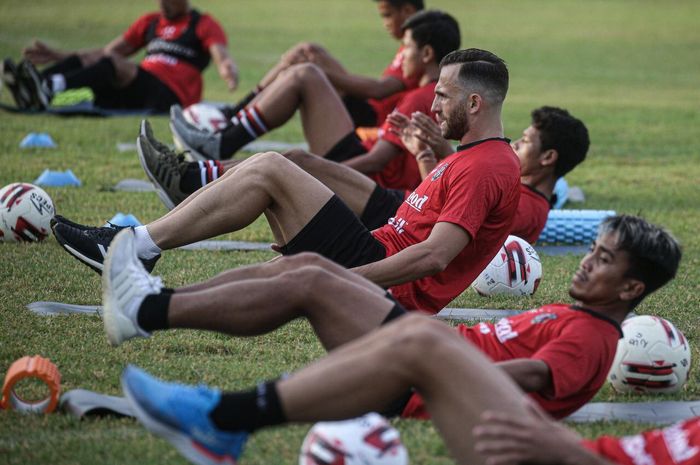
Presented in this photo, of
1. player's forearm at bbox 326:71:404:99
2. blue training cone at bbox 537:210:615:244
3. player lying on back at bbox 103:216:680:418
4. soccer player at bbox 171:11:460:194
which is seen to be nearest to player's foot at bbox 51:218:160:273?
player lying on back at bbox 103:216:680:418

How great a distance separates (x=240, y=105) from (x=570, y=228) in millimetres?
4419

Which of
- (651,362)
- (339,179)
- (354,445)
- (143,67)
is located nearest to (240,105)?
(143,67)

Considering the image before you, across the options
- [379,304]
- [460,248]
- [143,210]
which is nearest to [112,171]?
[143,210]

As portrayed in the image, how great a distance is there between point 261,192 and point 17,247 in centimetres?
284

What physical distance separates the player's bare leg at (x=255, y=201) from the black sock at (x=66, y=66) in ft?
28.6

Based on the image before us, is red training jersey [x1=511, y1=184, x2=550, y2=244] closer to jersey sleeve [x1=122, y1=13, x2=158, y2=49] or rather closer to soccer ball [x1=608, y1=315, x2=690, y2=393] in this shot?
soccer ball [x1=608, y1=315, x2=690, y2=393]

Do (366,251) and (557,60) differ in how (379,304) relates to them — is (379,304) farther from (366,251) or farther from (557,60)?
(557,60)

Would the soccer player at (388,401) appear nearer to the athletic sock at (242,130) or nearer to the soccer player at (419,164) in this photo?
the soccer player at (419,164)

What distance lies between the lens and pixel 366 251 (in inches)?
231

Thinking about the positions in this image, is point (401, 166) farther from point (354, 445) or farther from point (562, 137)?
point (354, 445)

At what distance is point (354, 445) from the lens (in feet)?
12.7

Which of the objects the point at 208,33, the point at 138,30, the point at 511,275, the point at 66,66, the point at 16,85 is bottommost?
the point at 16,85

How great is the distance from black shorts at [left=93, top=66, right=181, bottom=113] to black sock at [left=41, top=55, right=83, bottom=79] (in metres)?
0.41

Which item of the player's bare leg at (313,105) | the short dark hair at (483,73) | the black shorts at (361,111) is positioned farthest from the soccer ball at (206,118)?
the short dark hair at (483,73)
